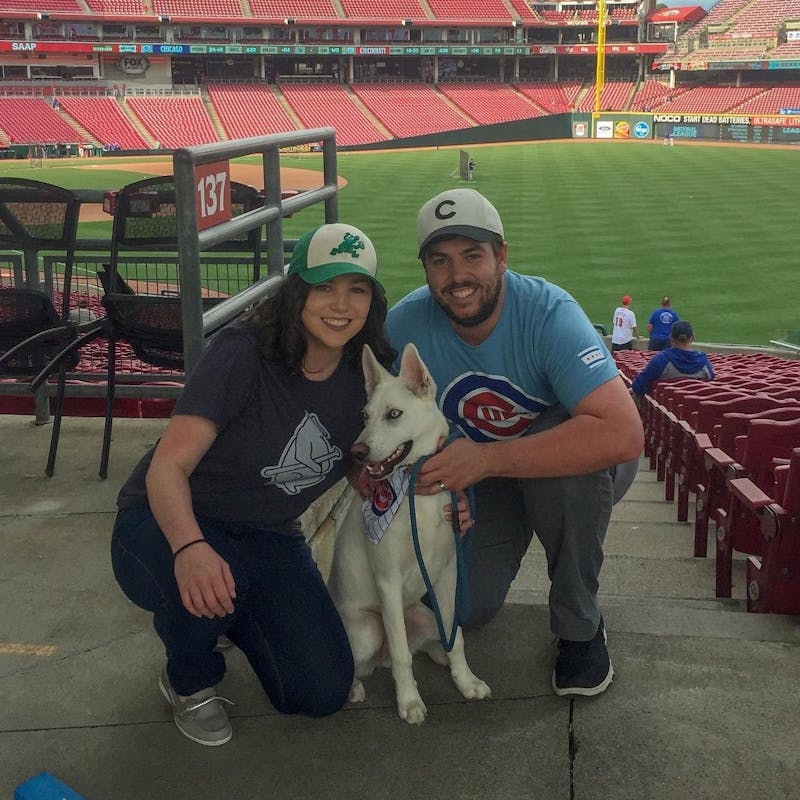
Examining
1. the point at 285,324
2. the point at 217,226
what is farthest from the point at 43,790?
the point at 217,226

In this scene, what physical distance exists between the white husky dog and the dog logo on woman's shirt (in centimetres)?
15

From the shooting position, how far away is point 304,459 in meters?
2.74

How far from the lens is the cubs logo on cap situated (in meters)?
2.81

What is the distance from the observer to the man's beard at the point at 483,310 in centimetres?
287

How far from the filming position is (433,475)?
2.64 m

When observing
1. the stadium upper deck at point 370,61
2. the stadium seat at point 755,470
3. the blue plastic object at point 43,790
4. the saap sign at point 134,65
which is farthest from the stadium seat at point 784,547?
the saap sign at point 134,65

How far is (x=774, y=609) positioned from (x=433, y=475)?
1331 millimetres

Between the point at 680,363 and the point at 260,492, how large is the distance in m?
6.01

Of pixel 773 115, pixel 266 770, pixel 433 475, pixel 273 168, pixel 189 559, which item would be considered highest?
pixel 773 115

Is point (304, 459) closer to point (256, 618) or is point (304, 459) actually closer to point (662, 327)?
point (256, 618)

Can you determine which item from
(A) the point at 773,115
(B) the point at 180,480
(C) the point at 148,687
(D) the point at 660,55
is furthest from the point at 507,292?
(D) the point at 660,55

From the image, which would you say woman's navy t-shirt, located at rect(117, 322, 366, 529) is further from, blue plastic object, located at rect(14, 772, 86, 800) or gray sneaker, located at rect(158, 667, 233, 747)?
blue plastic object, located at rect(14, 772, 86, 800)

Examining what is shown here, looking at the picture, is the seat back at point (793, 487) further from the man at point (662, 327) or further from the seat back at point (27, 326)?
the man at point (662, 327)

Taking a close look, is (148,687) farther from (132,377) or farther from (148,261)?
(148,261)
